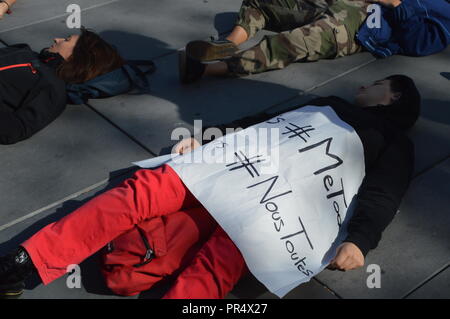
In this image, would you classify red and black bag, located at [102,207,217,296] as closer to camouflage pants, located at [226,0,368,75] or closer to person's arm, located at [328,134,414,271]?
person's arm, located at [328,134,414,271]

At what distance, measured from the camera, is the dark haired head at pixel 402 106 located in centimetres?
321

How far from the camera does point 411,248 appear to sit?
2721mm

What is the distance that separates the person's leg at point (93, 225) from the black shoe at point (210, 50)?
1.47 meters

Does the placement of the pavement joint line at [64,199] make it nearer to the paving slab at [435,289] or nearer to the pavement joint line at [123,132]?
the pavement joint line at [123,132]

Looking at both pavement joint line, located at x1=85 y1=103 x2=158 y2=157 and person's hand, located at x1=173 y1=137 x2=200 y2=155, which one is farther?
pavement joint line, located at x1=85 y1=103 x2=158 y2=157

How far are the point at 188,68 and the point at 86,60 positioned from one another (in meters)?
0.63

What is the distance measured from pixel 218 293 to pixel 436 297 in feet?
2.94

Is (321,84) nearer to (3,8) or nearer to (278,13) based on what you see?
(278,13)

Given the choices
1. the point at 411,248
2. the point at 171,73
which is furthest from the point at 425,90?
the point at 171,73

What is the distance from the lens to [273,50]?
13.3 ft

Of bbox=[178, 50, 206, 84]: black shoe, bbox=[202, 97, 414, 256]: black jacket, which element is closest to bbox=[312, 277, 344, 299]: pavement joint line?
bbox=[202, 97, 414, 256]: black jacket

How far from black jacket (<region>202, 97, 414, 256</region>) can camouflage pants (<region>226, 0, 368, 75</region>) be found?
3.12ft

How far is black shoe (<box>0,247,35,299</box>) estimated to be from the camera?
2.41 meters

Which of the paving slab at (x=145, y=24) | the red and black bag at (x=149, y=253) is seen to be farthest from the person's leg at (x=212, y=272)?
the paving slab at (x=145, y=24)
